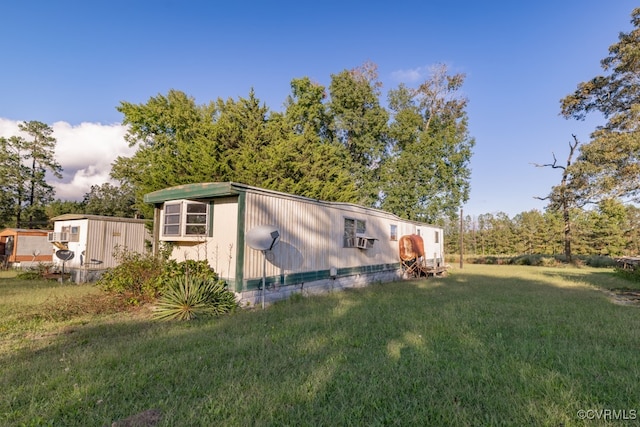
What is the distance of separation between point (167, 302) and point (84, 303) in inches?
88.6

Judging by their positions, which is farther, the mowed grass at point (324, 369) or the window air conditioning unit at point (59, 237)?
the window air conditioning unit at point (59, 237)

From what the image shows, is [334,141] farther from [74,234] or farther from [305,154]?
[74,234]

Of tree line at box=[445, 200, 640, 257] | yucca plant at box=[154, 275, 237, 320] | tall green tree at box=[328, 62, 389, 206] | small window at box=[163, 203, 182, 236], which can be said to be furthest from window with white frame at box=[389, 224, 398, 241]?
tree line at box=[445, 200, 640, 257]

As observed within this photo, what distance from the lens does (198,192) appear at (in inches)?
309

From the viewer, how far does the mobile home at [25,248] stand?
17141mm

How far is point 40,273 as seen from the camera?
12602 millimetres

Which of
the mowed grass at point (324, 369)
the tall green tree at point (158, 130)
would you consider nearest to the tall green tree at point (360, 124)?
the tall green tree at point (158, 130)

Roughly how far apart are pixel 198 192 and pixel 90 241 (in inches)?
281

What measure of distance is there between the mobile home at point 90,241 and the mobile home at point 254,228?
4535 millimetres

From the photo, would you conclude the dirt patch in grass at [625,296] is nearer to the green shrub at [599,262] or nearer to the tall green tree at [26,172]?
the green shrub at [599,262]

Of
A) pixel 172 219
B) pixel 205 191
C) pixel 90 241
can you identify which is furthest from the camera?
pixel 90 241

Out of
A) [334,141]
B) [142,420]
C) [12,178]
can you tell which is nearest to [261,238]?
[142,420]

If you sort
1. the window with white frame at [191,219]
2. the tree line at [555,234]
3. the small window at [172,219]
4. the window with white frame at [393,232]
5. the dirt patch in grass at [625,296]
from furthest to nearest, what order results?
the tree line at [555,234], the window with white frame at [393,232], the dirt patch in grass at [625,296], the small window at [172,219], the window with white frame at [191,219]

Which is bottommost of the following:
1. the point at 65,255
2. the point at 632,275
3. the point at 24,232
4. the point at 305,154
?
the point at 632,275
